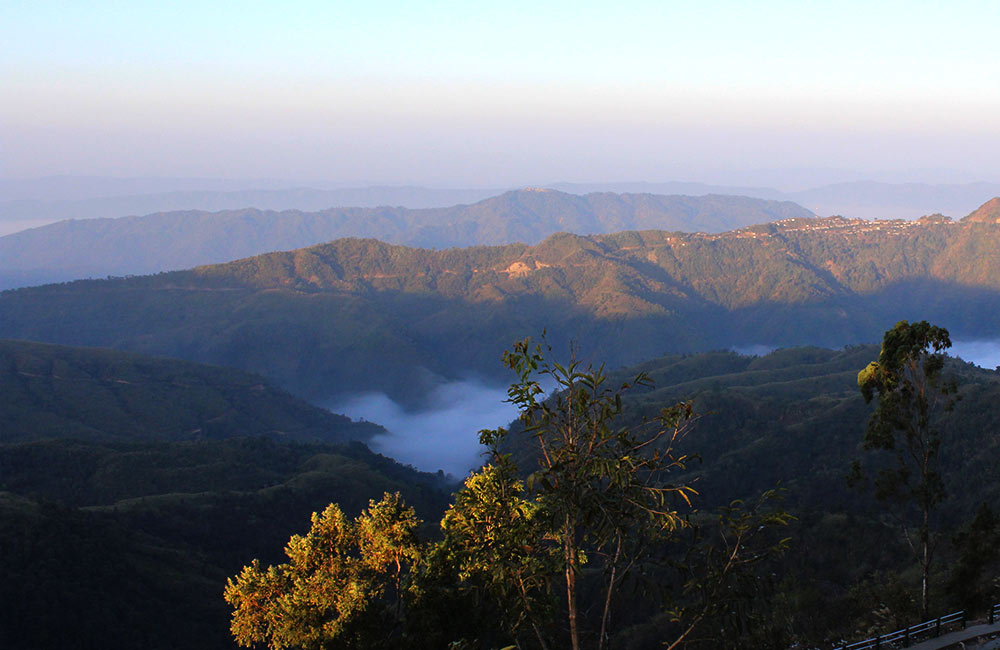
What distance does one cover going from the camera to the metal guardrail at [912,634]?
25.5 metres

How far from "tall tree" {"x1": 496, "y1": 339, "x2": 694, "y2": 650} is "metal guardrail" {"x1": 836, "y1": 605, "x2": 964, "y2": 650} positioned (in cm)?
1350

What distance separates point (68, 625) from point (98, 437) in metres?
113

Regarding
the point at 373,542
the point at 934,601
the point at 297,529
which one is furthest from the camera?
the point at 297,529

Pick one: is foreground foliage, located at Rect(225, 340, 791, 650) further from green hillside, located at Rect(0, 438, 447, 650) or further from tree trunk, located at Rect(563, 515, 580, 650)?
green hillside, located at Rect(0, 438, 447, 650)

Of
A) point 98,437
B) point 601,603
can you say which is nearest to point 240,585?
point 601,603

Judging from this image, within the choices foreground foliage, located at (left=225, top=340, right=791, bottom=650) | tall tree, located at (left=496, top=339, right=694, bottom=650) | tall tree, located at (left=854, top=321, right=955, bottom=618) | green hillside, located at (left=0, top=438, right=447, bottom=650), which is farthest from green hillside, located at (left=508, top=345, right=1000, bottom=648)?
green hillside, located at (left=0, top=438, right=447, bottom=650)

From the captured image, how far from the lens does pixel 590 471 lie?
14.9 m

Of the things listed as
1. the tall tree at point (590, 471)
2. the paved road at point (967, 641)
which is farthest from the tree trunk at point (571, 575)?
the paved road at point (967, 641)

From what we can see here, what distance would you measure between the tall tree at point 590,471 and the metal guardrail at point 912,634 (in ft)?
44.3

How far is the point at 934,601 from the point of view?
36.9 meters

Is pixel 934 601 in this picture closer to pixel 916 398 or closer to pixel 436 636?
pixel 916 398

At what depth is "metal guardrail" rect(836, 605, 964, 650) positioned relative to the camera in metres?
25.5

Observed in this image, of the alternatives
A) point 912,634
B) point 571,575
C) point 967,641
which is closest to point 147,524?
point 912,634

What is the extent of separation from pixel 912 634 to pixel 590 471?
1922cm
